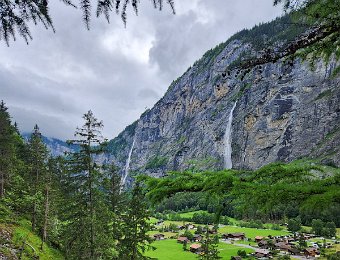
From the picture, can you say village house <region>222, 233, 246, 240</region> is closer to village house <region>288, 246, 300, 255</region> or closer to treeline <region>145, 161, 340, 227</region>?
village house <region>288, 246, 300, 255</region>

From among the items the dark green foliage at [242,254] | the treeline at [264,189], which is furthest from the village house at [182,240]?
the treeline at [264,189]

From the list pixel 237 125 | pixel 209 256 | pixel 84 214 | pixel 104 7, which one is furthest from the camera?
pixel 237 125

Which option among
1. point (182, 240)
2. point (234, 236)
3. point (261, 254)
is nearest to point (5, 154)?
point (261, 254)

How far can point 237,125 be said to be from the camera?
196 m

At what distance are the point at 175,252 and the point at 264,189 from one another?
75356 millimetres

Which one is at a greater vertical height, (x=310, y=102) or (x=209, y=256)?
(x=310, y=102)

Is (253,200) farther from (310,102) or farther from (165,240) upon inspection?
(310,102)

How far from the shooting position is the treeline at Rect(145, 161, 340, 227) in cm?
429

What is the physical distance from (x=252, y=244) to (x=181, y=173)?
297ft

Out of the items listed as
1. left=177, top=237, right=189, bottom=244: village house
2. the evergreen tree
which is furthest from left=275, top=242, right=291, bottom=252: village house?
the evergreen tree

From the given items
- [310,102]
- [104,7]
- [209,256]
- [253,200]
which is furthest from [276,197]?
[310,102]

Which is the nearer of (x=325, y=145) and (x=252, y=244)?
(x=252, y=244)

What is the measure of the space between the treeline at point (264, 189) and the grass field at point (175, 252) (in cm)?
6663

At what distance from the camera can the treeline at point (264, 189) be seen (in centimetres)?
429
